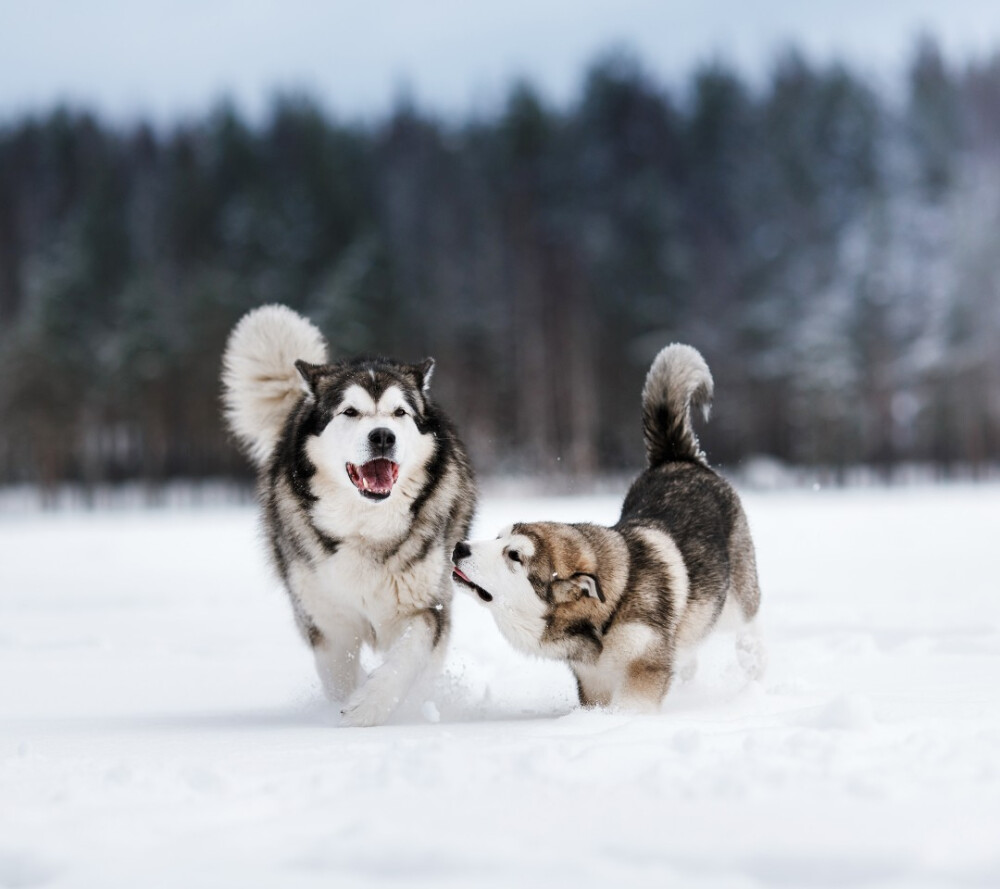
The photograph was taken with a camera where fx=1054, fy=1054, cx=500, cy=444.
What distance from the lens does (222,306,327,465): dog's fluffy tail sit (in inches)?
219

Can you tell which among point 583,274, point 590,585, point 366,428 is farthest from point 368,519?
point 583,274

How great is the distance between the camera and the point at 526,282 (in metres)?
35.5

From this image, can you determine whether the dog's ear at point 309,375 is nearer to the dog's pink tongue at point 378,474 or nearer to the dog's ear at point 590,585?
the dog's pink tongue at point 378,474

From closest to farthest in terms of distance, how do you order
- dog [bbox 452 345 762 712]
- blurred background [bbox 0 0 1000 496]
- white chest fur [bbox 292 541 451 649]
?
dog [bbox 452 345 762 712], white chest fur [bbox 292 541 451 649], blurred background [bbox 0 0 1000 496]

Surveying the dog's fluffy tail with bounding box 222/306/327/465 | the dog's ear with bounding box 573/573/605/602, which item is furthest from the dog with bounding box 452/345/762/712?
the dog's fluffy tail with bounding box 222/306/327/465

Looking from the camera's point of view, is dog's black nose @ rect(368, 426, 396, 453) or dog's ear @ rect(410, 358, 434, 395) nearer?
dog's black nose @ rect(368, 426, 396, 453)

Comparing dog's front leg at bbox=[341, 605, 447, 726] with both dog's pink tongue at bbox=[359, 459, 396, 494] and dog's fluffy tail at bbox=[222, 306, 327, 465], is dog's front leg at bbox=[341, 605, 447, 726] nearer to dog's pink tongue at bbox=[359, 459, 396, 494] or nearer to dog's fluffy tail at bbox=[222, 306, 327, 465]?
dog's pink tongue at bbox=[359, 459, 396, 494]

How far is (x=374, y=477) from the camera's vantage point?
15.0 feet

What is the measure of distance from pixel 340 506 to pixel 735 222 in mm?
36370

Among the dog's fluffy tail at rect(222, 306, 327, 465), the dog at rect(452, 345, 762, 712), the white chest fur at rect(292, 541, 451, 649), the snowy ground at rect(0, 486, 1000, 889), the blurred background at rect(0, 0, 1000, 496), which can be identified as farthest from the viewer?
the blurred background at rect(0, 0, 1000, 496)

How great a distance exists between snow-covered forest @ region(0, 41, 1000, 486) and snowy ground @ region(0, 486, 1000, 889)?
24.0 metres

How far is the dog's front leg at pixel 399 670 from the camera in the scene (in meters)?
4.23

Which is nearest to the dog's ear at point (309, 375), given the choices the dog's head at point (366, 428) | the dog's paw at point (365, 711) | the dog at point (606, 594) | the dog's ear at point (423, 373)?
the dog's head at point (366, 428)

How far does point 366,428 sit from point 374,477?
23 cm
